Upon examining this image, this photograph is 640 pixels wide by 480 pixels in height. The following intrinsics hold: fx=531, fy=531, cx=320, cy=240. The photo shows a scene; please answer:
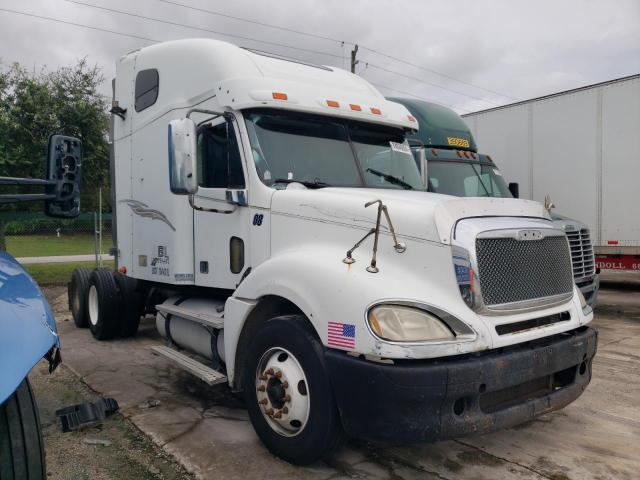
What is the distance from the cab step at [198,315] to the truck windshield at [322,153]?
1.25 meters

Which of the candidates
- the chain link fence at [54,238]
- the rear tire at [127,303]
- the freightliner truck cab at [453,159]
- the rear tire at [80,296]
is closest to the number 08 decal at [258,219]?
the rear tire at [127,303]

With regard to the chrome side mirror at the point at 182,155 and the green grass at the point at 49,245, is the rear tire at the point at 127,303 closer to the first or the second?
the chrome side mirror at the point at 182,155

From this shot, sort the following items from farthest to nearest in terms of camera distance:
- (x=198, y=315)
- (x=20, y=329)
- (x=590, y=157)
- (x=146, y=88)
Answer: (x=590, y=157)
(x=146, y=88)
(x=198, y=315)
(x=20, y=329)

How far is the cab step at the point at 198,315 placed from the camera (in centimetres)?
441

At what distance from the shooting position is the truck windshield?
4172 millimetres

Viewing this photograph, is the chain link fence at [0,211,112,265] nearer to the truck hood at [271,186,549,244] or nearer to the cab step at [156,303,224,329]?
the cab step at [156,303,224,329]

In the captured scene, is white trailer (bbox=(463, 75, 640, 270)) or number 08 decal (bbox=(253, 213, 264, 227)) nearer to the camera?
number 08 decal (bbox=(253, 213, 264, 227))

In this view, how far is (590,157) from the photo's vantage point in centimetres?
956

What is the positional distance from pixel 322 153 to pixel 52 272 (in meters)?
12.6

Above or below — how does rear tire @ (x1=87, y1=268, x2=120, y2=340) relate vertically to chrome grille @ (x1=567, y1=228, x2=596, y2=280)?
below

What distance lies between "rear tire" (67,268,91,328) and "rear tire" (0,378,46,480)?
5.60 meters

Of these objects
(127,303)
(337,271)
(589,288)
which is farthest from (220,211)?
(589,288)

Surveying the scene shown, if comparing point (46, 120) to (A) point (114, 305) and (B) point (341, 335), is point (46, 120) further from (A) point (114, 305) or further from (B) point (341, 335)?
(B) point (341, 335)

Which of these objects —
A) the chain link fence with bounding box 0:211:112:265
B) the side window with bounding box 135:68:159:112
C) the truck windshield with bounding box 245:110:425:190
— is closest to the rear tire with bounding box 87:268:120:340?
the side window with bounding box 135:68:159:112
